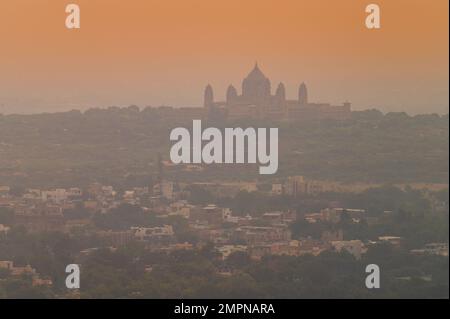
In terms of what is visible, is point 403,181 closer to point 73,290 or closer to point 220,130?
point 220,130

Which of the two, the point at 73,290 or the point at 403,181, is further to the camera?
the point at 403,181

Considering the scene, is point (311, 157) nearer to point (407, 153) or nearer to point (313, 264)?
point (407, 153)

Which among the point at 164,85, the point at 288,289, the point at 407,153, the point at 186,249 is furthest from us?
the point at 164,85
